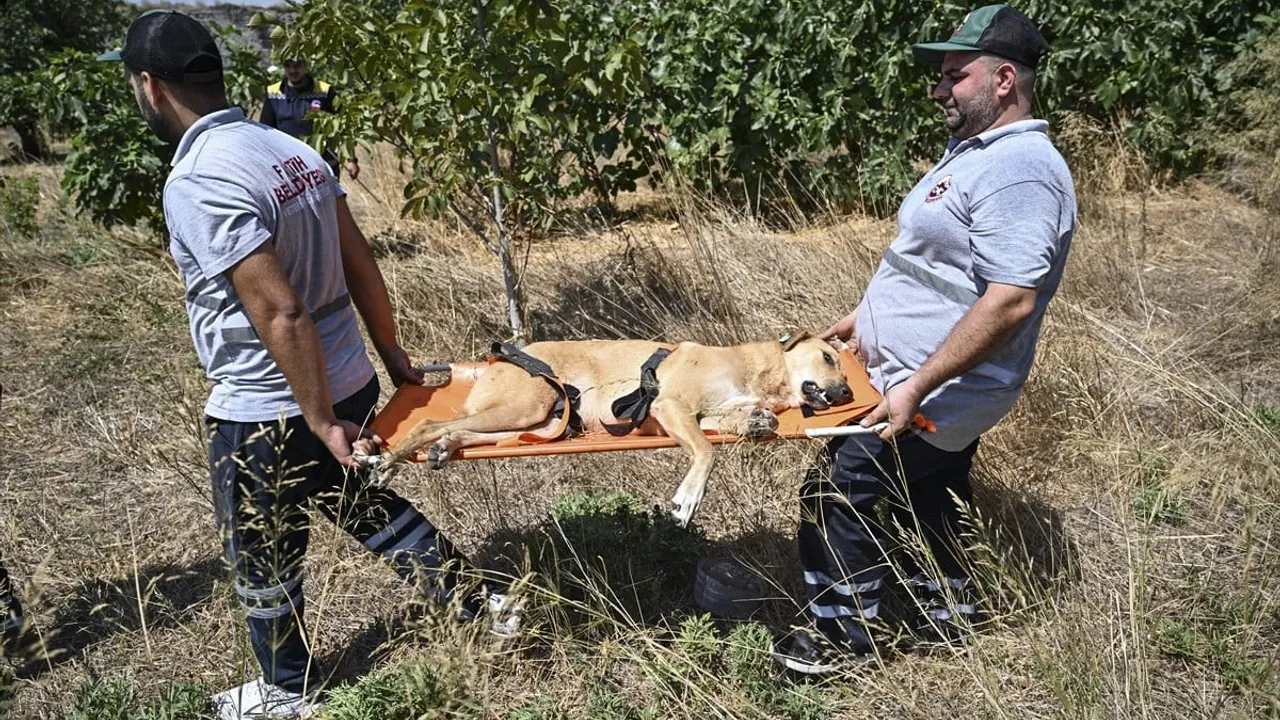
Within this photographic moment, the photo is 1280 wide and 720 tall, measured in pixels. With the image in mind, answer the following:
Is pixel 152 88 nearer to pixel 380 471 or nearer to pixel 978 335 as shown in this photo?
pixel 380 471

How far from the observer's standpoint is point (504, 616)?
3.04 metres

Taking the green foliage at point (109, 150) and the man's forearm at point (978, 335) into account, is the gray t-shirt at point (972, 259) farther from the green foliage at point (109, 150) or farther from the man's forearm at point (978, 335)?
the green foliage at point (109, 150)

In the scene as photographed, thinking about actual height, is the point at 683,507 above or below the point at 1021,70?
below

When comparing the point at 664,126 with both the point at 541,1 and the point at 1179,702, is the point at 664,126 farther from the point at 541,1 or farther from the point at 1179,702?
the point at 1179,702

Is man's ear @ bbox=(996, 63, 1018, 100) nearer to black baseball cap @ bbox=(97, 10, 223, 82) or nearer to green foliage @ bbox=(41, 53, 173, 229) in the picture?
black baseball cap @ bbox=(97, 10, 223, 82)

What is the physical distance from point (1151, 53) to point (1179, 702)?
722cm

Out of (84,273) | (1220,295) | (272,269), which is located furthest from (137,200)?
(1220,295)

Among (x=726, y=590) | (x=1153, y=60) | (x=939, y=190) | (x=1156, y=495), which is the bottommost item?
(x=1156, y=495)

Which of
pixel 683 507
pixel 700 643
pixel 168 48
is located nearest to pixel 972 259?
pixel 683 507

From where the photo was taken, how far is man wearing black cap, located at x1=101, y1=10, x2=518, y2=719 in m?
2.40

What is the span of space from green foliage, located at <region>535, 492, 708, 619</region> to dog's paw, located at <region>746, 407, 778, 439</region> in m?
0.87

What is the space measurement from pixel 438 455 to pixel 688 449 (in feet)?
2.92

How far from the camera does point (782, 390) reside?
12.1 feet

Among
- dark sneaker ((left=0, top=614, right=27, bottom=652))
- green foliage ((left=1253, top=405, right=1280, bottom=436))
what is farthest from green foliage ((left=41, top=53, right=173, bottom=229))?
green foliage ((left=1253, top=405, right=1280, bottom=436))
